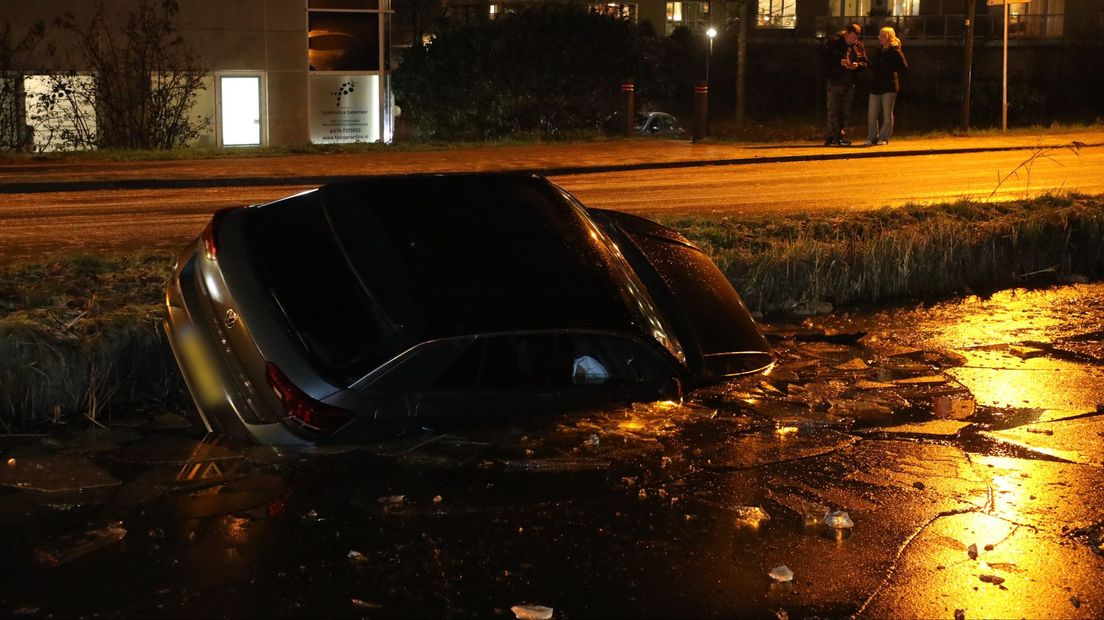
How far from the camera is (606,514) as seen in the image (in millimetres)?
5387

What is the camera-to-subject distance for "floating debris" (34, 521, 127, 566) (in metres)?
4.79

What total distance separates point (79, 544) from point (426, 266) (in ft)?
6.11

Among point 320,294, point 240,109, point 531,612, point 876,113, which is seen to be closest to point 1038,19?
point 876,113

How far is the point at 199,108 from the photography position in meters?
28.9

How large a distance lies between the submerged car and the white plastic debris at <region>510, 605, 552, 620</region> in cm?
135

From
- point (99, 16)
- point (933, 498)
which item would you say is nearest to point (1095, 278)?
point (933, 498)

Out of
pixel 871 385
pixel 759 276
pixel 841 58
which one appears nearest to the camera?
pixel 871 385

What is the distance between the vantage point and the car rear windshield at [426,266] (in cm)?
558

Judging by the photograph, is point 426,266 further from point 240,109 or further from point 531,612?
point 240,109

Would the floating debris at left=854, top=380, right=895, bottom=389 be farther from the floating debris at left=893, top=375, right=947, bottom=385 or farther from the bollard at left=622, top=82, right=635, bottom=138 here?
the bollard at left=622, top=82, right=635, bottom=138

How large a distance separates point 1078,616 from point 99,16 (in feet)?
83.7

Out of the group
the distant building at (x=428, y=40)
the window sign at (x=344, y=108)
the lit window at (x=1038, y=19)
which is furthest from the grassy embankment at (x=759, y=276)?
the lit window at (x=1038, y=19)

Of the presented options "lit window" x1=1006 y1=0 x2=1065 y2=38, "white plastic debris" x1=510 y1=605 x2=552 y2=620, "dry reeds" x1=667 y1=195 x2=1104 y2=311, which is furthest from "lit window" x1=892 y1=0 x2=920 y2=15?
"white plastic debris" x1=510 y1=605 x2=552 y2=620

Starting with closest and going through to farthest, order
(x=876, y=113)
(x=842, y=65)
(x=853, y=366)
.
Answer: (x=853, y=366) → (x=842, y=65) → (x=876, y=113)
